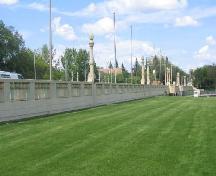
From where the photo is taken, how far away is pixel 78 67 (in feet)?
503

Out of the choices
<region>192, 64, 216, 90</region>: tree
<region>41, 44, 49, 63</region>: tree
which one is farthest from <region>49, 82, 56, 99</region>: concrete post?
<region>192, 64, 216, 90</region>: tree

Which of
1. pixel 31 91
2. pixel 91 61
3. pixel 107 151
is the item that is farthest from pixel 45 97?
pixel 107 151

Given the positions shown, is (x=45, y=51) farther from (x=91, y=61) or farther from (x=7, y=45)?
(x=91, y=61)

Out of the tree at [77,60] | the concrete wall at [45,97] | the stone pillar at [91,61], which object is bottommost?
the concrete wall at [45,97]

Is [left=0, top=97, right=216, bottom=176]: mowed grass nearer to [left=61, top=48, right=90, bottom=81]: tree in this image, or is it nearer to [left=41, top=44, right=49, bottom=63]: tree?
[left=61, top=48, right=90, bottom=81]: tree

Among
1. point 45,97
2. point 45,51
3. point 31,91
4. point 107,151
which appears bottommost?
point 107,151

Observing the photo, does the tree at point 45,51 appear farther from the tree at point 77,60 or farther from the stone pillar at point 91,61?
the stone pillar at point 91,61

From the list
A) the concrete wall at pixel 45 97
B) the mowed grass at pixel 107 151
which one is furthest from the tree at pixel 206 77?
the mowed grass at pixel 107 151

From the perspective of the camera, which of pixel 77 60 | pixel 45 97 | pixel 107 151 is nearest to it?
pixel 107 151

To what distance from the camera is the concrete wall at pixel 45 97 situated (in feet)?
72.4

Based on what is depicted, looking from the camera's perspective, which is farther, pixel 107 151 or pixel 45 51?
pixel 45 51

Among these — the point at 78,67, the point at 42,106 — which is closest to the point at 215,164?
the point at 42,106

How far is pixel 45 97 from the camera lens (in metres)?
27.5

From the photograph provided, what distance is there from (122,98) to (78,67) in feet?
328
